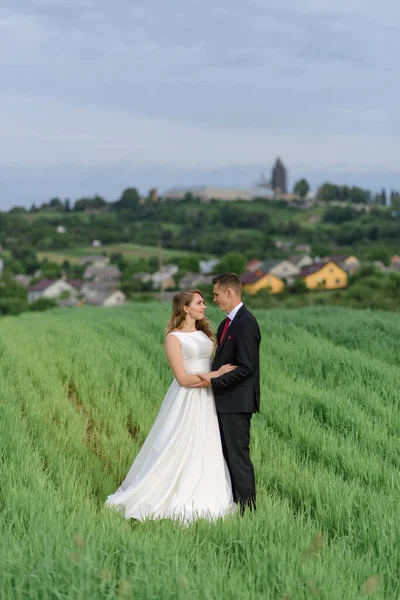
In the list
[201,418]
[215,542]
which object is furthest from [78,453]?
[215,542]

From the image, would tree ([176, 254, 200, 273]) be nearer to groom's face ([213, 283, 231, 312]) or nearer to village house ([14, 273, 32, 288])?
village house ([14, 273, 32, 288])

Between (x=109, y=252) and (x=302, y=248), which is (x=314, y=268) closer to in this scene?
(x=302, y=248)

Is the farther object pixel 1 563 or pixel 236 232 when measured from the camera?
pixel 236 232

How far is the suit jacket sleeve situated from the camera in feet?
21.2

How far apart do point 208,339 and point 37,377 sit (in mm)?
5997

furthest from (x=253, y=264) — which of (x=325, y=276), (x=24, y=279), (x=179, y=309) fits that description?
(x=179, y=309)

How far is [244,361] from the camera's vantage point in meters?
→ 6.47

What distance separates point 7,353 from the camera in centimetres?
1361

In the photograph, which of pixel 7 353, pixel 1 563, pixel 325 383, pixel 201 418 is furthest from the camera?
pixel 7 353

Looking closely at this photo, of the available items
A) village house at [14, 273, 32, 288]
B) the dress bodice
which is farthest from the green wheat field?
village house at [14, 273, 32, 288]

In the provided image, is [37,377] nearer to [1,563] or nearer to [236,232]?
[1,563]

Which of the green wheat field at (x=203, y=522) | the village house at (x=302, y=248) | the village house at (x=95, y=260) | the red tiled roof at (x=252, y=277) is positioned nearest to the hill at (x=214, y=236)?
the village house at (x=302, y=248)

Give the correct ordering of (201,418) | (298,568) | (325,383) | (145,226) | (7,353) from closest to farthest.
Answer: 1. (298,568)
2. (201,418)
3. (325,383)
4. (7,353)
5. (145,226)

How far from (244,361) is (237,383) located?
26 centimetres
